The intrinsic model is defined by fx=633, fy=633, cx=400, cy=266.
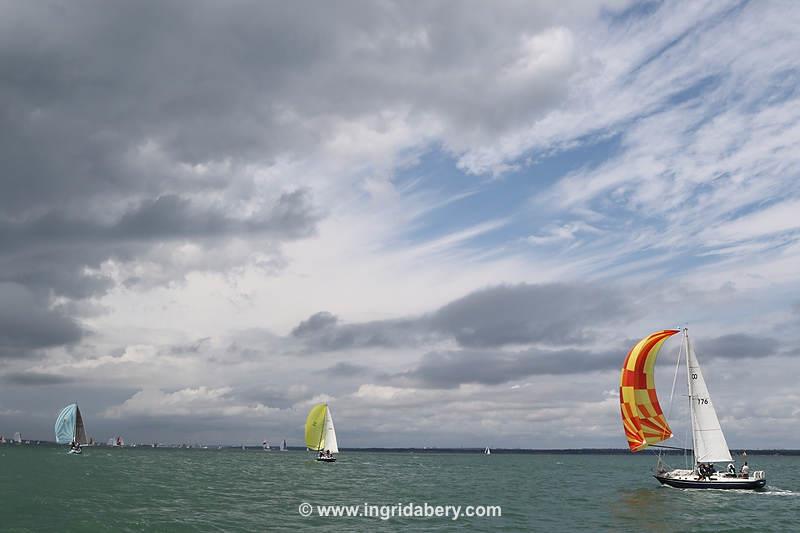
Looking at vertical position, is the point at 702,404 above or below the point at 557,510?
above

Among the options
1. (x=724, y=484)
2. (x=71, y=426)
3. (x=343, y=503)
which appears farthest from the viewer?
(x=71, y=426)

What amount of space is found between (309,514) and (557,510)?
21724 mm

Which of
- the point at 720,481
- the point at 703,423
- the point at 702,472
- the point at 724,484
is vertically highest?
the point at 703,423

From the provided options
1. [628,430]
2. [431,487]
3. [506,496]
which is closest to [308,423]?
[431,487]

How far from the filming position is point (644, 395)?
224 ft

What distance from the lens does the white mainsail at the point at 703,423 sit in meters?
66.8

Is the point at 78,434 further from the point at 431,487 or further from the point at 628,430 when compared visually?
the point at 628,430

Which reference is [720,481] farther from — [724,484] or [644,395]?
[644,395]

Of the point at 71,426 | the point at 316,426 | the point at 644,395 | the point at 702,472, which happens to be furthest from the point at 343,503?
the point at 71,426

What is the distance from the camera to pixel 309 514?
47156 mm

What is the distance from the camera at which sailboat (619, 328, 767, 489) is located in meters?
67.0

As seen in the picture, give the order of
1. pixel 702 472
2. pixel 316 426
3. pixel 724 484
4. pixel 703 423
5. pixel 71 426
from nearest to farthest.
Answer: pixel 724 484, pixel 702 472, pixel 703 423, pixel 316 426, pixel 71 426

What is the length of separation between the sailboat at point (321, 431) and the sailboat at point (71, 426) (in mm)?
71677

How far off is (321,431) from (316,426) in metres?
2.31
